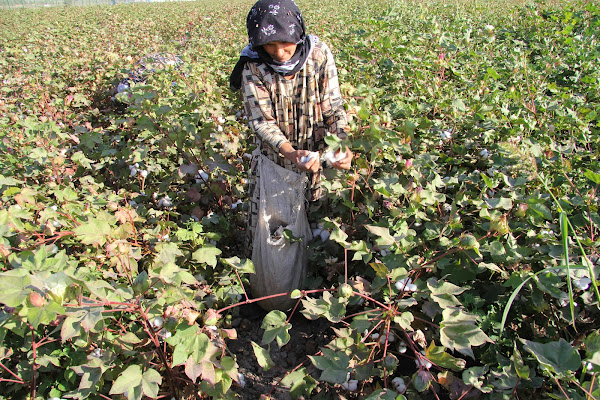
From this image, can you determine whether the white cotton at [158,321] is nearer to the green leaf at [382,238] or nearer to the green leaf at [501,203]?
the green leaf at [382,238]

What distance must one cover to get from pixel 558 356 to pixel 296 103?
1.35m

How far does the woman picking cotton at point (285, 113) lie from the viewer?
1.56 meters

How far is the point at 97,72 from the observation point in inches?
169

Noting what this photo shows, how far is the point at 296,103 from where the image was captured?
1.81 metres

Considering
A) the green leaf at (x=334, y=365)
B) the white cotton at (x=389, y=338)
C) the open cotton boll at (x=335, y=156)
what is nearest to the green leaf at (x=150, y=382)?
the green leaf at (x=334, y=365)

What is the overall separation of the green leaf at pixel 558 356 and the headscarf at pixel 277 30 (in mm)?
1295

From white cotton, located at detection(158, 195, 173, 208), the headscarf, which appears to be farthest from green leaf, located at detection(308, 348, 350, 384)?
white cotton, located at detection(158, 195, 173, 208)

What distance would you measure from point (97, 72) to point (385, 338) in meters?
4.28

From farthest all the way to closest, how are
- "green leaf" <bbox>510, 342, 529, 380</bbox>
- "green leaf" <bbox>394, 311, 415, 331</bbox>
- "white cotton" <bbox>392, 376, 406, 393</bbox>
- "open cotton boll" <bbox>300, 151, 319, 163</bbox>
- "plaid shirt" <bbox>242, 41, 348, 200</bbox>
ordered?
"plaid shirt" <bbox>242, 41, 348, 200</bbox>
"open cotton boll" <bbox>300, 151, 319, 163</bbox>
"white cotton" <bbox>392, 376, 406, 393</bbox>
"green leaf" <bbox>394, 311, 415, 331</bbox>
"green leaf" <bbox>510, 342, 529, 380</bbox>

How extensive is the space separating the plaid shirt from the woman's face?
9 centimetres

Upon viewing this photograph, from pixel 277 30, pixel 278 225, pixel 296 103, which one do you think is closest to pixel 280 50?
pixel 277 30

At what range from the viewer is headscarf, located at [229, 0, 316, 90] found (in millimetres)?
1513

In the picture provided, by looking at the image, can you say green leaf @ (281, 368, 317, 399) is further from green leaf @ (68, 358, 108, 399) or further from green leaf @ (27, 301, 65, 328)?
green leaf @ (27, 301, 65, 328)

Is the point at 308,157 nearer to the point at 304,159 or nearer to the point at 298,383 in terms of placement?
the point at 304,159
